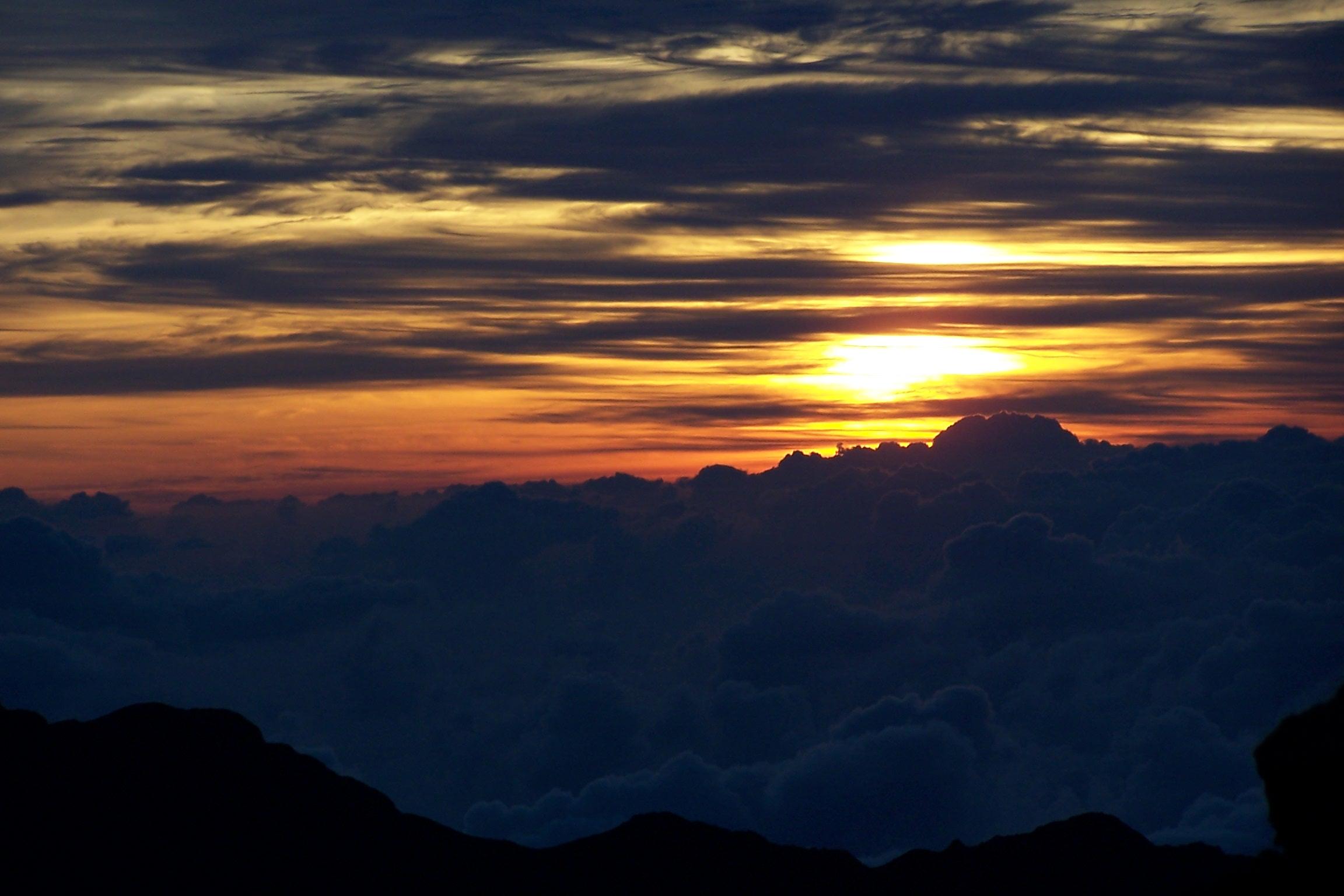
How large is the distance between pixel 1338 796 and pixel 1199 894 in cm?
605

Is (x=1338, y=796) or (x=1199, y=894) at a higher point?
(x=1338, y=796)

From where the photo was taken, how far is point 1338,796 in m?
36.3

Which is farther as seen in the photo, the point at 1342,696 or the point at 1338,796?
the point at 1342,696

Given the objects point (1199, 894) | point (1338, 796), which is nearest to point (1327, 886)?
point (1338, 796)

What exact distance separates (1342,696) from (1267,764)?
10.4ft

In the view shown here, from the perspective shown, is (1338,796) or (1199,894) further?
(1199,894)

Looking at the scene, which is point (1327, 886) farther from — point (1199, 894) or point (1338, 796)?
point (1199, 894)

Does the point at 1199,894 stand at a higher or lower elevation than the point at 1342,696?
lower

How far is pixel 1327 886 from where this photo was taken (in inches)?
1406

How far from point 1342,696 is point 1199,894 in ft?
22.3

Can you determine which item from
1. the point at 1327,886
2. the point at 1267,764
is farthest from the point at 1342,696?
the point at 1327,886

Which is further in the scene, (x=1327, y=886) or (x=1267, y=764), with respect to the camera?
(x=1267, y=764)

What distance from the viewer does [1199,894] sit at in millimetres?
40594

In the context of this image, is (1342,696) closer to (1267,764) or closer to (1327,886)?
(1267,764)
